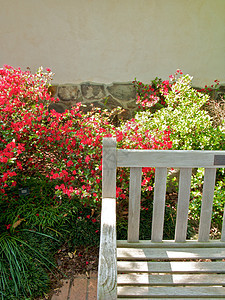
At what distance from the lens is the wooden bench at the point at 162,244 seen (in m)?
1.45

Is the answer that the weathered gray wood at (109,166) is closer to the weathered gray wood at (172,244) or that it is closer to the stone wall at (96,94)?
the weathered gray wood at (172,244)

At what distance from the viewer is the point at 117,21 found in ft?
12.4

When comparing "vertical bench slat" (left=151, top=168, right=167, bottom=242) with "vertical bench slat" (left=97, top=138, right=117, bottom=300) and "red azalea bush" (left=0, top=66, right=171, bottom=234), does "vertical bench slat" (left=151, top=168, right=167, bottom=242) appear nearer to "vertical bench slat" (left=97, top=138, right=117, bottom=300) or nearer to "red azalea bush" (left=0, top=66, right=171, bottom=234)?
"vertical bench slat" (left=97, top=138, right=117, bottom=300)

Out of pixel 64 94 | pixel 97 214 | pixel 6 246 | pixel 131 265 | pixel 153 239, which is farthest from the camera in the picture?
pixel 64 94

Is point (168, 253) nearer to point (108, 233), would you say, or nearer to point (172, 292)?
point (172, 292)

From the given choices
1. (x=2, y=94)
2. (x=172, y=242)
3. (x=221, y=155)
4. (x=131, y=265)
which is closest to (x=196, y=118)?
(x=221, y=155)

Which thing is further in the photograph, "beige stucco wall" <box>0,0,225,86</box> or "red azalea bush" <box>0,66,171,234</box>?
"beige stucco wall" <box>0,0,225,86</box>

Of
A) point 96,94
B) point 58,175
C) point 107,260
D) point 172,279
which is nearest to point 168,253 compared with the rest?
point 172,279

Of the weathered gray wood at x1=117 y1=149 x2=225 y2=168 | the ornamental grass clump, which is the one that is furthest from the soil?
the weathered gray wood at x1=117 y1=149 x2=225 y2=168

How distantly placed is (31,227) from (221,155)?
1.67 metres

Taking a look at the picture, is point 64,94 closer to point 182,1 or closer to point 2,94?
point 2,94

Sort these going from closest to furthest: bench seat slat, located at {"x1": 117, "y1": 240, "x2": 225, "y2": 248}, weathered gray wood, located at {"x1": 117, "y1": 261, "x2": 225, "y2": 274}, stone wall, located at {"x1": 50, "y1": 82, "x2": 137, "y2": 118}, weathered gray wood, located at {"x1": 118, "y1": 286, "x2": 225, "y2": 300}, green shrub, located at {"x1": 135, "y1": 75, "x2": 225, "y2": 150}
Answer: weathered gray wood, located at {"x1": 118, "y1": 286, "x2": 225, "y2": 300} → weathered gray wood, located at {"x1": 117, "y1": 261, "x2": 225, "y2": 274} → bench seat slat, located at {"x1": 117, "y1": 240, "x2": 225, "y2": 248} → green shrub, located at {"x1": 135, "y1": 75, "x2": 225, "y2": 150} → stone wall, located at {"x1": 50, "y1": 82, "x2": 137, "y2": 118}

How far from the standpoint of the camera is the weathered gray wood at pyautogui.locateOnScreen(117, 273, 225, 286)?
4.80 feet

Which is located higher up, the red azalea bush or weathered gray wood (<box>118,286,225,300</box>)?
the red azalea bush
